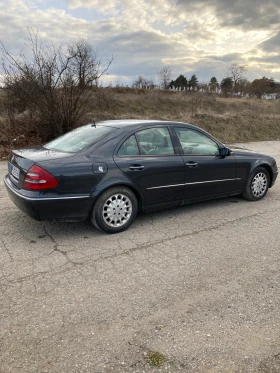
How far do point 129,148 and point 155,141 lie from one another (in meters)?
0.48

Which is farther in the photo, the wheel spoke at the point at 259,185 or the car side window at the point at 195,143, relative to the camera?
the wheel spoke at the point at 259,185

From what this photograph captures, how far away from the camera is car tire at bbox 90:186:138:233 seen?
3990 mm

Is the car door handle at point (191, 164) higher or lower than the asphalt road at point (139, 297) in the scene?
higher

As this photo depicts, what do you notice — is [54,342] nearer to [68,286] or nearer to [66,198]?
[68,286]

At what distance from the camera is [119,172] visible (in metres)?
4.06

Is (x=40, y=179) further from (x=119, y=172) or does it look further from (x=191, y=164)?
(x=191, y=164)

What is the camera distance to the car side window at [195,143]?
480 cm

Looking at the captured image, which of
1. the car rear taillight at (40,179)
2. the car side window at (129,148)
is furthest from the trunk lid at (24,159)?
the car side window at (129,148)

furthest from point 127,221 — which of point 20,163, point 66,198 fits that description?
point 20,163

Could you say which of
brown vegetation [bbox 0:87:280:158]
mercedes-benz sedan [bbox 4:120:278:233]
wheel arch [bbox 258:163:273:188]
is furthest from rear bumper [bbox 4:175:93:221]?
brown vegetation [bbox 0:87:280:158]

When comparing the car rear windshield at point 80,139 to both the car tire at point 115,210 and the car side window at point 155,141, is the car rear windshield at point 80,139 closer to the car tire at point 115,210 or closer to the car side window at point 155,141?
the car side window at point 155,141

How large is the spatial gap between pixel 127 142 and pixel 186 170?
104cm

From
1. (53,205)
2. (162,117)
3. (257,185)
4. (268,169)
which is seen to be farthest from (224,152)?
(162,117)

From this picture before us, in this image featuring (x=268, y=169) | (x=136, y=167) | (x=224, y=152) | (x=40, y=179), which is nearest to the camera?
(x=40, y=179)
